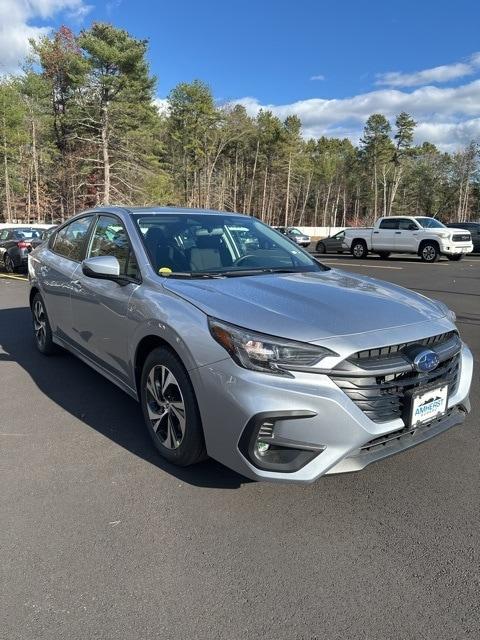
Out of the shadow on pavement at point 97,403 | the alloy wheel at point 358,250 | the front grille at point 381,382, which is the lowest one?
the shadow on pavement at point 97,403

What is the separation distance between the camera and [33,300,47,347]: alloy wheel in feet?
18.2

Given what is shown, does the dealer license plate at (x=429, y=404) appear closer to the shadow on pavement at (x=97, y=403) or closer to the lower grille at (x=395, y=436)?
the lower grille at (x=395, y=436)

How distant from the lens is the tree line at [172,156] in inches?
1529

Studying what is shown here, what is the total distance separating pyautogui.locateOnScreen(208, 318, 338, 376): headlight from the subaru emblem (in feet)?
1.64

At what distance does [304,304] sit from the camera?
9.55 ft

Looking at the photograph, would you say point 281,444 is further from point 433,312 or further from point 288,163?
point 288,163

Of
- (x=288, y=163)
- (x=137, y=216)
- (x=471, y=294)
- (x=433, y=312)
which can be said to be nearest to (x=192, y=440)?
(x=433, y=312)

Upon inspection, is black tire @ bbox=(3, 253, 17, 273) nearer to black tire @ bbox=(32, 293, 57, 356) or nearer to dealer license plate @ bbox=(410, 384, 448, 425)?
black tire @ bbox=(32, 293, 57, 356)

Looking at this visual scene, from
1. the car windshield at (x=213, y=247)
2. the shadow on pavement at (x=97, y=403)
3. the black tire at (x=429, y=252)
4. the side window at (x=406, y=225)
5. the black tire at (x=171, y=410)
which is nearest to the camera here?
the black tire at (x=171, y=410)

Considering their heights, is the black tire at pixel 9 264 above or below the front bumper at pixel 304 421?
below

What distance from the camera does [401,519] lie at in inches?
106

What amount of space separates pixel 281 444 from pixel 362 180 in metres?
91.3

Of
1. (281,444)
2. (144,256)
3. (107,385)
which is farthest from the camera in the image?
(107,385)

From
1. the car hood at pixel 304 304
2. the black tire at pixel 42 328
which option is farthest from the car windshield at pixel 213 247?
the black tire at pixel 42 328
